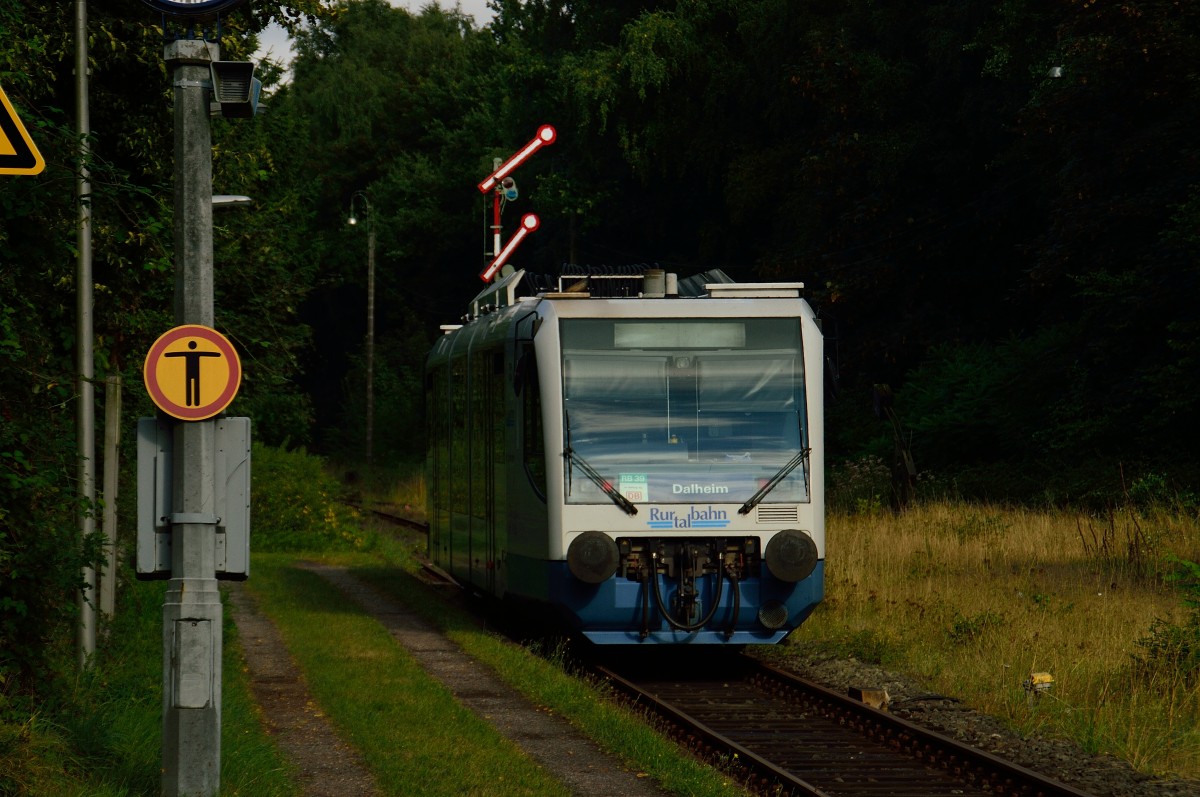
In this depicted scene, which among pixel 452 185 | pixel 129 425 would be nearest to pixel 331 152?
pixel 452 185

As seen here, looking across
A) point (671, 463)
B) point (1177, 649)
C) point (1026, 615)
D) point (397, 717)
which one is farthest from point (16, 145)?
point (1026, 615)

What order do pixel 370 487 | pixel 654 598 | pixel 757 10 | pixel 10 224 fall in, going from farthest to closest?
pixel 370 487, pixel 757 10, pixel 654 598, pixel 10 224

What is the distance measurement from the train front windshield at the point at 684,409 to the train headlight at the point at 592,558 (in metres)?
0.39

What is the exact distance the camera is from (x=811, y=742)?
38.8 ft

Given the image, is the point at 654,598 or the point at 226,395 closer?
the point at 226,395

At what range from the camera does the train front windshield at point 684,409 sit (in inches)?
571

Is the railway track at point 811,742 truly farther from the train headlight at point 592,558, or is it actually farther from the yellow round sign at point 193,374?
the yellow round sign at point 193,374

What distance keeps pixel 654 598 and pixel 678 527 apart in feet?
2.03

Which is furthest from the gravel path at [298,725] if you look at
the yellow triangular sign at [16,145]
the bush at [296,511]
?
the bush at [296,511]

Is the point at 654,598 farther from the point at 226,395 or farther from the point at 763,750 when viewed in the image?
the point at 226,395

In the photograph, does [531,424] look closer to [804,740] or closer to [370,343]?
[804,740]

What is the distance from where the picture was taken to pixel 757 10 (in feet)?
145

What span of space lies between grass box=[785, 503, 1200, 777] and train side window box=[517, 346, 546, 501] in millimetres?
3302

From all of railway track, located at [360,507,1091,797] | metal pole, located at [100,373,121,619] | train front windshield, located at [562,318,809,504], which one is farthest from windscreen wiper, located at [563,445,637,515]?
metal pole, located at [100,373,121,619]
